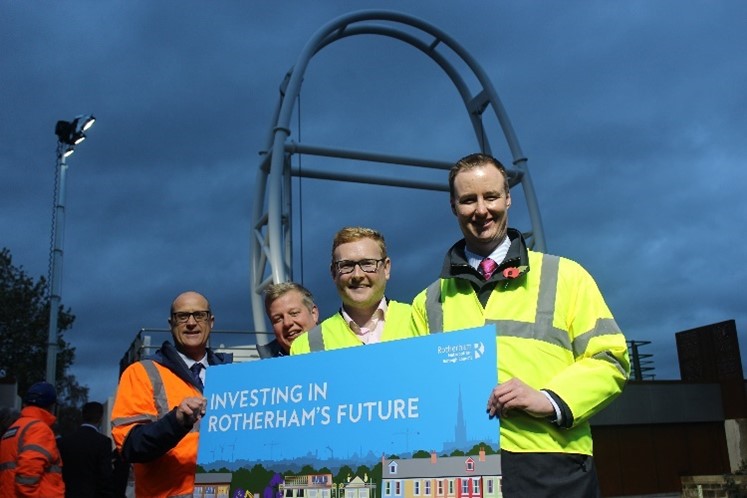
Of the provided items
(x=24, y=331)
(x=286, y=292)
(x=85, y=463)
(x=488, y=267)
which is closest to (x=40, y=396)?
(x=85, y=463)

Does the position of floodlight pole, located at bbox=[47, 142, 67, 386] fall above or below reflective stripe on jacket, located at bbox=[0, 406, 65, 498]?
above

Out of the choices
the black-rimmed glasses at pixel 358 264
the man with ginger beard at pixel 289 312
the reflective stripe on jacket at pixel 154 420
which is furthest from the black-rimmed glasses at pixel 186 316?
the black-rimmed glasses at pixel 358 264

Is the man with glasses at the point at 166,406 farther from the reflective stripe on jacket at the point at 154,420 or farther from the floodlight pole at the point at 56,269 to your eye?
the floodlight pole at the point at 56,269

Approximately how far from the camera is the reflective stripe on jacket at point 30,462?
16.8ft

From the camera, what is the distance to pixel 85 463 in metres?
6.15

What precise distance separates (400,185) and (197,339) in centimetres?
1260

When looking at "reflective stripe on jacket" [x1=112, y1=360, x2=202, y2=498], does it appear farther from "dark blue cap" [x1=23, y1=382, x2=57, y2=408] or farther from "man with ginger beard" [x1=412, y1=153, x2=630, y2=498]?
"dark blue cap" [x1=23, y1=382, x2=57, y2=408]

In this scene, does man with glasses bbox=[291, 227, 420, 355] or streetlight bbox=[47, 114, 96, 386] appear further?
streetlight bbox=[47, 114, 96, 386]

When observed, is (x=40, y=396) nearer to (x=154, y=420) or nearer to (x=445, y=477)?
(x=154, y=420)

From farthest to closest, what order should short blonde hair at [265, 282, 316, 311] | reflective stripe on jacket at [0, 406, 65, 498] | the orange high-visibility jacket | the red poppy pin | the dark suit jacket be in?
1. the dark suit jacket
2. reflective stripe on jacket at [0, 406, 65, 498]
3. short blonde hair at [265, 282, 316, 311]
4. the orange high-visibility jacket
5. the red poppy pin

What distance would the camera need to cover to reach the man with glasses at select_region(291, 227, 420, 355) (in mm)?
2910

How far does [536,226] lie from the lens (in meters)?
15.6

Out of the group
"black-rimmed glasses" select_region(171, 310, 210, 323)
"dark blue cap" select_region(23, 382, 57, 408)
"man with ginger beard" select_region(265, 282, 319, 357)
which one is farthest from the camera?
"dark blue cap" select_region(23, 382, 57, 408)

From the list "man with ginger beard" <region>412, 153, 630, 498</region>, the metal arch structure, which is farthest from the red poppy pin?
the metal arch structure
